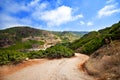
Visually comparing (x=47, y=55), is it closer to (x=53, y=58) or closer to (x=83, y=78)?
(x=53, y=58)

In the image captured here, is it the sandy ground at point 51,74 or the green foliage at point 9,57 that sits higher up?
the green foliage at point 9,57

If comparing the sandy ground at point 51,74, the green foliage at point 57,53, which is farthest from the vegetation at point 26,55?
the sandy ground at point 51,74

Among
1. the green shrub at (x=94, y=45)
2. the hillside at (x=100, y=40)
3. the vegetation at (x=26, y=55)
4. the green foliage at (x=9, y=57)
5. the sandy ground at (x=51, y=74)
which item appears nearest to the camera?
the sandy ground at (x=51, y=74)

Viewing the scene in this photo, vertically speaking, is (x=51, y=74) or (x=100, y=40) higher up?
(x=100, y=40)

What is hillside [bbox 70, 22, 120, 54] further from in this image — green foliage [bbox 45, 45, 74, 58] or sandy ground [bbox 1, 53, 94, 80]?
sandy ground [bbox 1, 53, 94, 80]

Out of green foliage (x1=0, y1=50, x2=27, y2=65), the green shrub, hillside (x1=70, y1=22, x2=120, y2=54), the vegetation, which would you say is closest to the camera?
green foliage (x1=0, y1=50, x2=27, y2=65)

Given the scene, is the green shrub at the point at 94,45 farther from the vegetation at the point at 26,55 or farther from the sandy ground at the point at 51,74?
the sandy ground at the point at 51,74

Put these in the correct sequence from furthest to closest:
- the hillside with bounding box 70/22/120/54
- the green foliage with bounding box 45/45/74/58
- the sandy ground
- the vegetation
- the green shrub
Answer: the green shrub
the green foliage with bounding box 45/45/74/58
the hillside with bounding box 70/22/120/54
the vegetation
the sandy ground

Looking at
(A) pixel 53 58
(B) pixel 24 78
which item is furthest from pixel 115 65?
(A) pixel 53 58

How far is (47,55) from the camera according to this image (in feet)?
151

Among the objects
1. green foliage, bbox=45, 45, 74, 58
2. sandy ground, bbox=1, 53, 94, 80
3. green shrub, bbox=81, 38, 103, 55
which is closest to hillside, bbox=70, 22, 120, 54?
green shrub, bbox=81, 38, 103, 55

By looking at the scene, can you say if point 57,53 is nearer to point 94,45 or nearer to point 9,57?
point 9,57

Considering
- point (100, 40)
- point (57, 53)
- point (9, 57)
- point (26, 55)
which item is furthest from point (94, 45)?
point (9, 57)

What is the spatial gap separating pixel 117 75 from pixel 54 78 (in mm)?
8004
